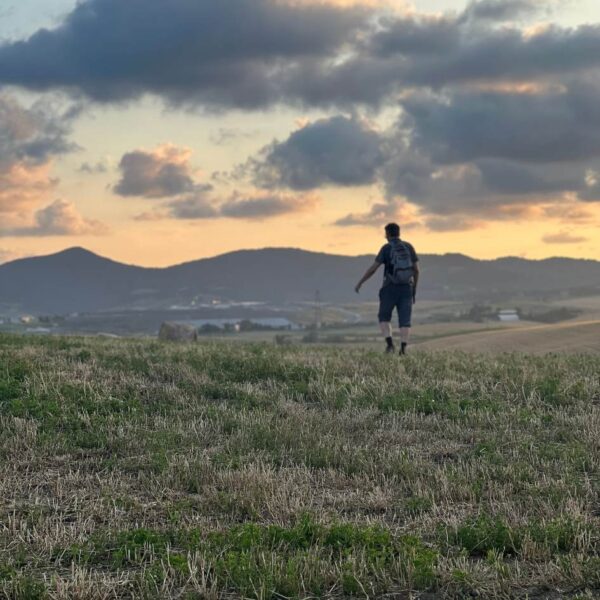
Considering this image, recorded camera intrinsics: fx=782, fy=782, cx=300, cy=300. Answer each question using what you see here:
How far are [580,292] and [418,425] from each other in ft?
514

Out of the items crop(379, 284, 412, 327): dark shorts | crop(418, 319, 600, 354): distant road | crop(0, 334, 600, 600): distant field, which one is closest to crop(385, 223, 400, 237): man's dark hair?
crop(379, 284, 412, 327): dark shorts

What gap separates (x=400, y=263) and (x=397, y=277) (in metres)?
0.30

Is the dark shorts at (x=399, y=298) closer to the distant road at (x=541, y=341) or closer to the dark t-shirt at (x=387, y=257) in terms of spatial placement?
the dark t-shirt at (x=387, y=257)

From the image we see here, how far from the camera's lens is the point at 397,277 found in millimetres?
16516

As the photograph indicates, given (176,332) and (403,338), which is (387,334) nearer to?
(403,338)

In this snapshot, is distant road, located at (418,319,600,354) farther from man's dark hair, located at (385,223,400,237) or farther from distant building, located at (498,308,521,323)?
distant building, located at (498,308,521,323)

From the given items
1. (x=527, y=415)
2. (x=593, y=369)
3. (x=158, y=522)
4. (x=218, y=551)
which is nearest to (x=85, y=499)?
(x=158, y=522)

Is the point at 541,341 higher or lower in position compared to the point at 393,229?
lower

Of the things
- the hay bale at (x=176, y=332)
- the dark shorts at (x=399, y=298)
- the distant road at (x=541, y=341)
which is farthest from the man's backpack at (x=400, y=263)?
the hay bale at (x=176, y=332)

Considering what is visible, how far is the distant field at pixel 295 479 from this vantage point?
199 inches

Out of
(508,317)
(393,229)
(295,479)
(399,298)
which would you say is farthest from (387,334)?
(508,317)

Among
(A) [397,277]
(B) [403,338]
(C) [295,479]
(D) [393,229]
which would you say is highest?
(D) [393,229]

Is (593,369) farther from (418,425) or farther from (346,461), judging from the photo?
(346,461)

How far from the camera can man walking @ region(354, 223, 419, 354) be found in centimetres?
1652
